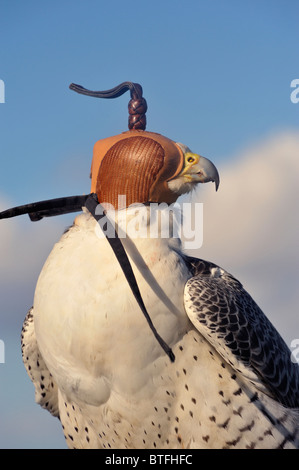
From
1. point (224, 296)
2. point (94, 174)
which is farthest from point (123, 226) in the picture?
point (224, 296)

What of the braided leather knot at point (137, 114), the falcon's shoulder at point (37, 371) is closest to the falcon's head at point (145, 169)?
the braided leather knot at point (137, 114)

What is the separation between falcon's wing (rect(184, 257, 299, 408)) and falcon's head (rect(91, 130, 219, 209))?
0.73 meters

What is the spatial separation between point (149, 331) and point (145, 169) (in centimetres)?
136

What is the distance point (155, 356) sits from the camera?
4.75 metres

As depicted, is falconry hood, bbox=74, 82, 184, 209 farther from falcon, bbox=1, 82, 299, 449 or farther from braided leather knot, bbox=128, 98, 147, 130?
braided leather knot, bbox=128, 98, 147, 130

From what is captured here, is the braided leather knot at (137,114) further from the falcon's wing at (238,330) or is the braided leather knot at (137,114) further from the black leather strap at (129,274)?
the falcon's wing at (238,330)

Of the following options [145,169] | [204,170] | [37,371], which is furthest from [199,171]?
[37,371]

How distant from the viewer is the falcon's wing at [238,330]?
190 inches

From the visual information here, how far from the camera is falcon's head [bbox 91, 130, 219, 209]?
16.5ft

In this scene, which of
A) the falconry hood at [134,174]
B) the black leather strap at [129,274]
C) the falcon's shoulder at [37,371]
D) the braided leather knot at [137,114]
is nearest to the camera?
the black leather strap at [129,274]

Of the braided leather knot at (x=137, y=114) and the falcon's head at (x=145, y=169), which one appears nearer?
the falcon's head at (x=145, y=169)

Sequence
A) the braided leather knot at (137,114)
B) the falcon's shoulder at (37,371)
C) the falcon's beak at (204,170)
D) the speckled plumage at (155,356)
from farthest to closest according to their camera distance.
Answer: the falcon's shoulder at (37,371) → the braided leather knot at (137,114) → the falcon's beak at (204,170) → the speckled plumage at (155,356)
